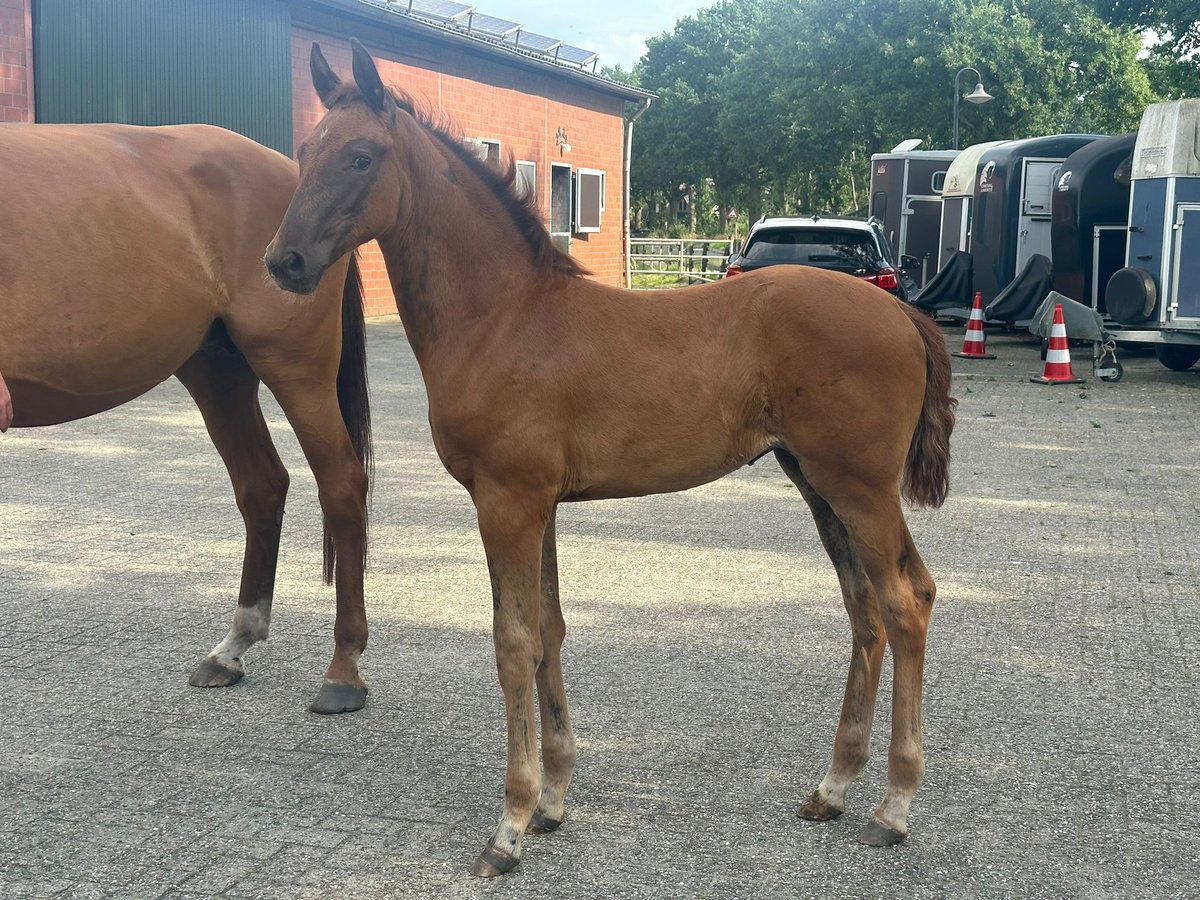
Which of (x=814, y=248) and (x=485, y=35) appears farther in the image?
(x=485, y=35)

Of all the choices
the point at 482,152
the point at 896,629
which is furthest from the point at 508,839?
the point at 482,152

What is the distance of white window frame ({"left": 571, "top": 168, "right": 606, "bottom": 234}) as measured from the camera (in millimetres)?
28953

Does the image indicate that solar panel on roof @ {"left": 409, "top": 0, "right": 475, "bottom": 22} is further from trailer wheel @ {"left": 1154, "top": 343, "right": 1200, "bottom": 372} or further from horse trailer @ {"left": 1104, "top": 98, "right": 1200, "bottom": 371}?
trailer wheel @ {"left": 1154, "top": 343, "right": 1200, "bottom": 372}

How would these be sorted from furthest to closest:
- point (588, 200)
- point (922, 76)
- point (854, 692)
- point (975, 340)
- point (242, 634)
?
point (922, 76), point (588, 200), point (975, 340), point (242, 634), point (854, 692)

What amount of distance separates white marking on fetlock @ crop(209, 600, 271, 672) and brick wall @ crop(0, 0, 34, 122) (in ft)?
37.7

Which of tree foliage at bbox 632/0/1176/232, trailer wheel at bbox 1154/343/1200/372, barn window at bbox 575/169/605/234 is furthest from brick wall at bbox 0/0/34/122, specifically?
tree foliage at bbox 632/0/1176/232

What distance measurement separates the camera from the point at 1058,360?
48.4 feet

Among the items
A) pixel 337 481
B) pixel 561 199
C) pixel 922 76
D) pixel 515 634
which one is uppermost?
pixel 922 76

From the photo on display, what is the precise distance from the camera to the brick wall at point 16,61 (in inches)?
567

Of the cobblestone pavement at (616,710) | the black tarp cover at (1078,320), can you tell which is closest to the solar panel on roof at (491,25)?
the black tarp cover at (1078,320)

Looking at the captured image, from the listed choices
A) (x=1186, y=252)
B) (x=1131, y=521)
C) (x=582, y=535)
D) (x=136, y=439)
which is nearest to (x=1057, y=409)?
(x=1186, y=252)

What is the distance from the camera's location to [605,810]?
12.1 feet

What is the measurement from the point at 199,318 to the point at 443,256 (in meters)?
1.53

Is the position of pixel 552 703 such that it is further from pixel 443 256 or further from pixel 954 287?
pixel 954 287
